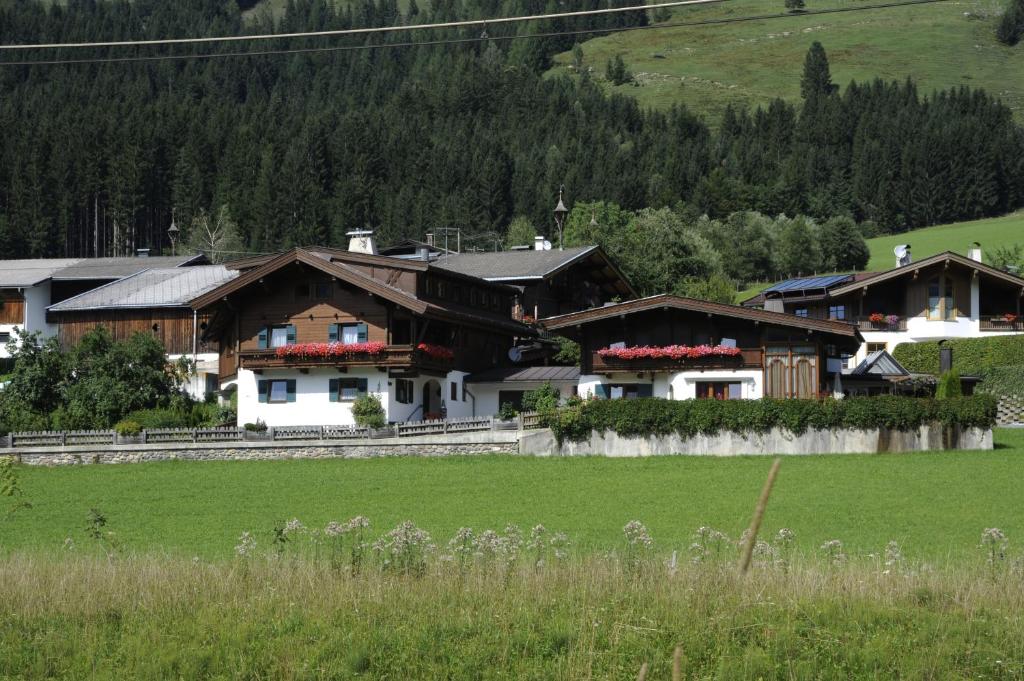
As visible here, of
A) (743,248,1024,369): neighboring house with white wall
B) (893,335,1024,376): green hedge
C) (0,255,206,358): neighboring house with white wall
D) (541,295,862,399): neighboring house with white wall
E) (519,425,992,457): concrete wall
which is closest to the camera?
(519,425,992,457): concrete wall

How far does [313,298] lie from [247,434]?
9673 millimetres

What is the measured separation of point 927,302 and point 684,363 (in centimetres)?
1794

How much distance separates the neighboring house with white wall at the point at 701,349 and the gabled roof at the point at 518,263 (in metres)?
12.1

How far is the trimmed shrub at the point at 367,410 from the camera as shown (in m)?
49.7

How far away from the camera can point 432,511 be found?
A: 3145cm

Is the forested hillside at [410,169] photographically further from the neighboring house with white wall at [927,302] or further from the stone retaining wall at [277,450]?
the stone retaining wall at [277,450]

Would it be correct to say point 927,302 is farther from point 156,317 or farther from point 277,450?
point 156,317

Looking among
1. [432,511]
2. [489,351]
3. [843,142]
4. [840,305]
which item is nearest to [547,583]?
[432,511]

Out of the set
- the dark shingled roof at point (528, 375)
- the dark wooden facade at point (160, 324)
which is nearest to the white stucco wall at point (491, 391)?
the dark shingled roof at point (528, 375)

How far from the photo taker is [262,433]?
45.5m

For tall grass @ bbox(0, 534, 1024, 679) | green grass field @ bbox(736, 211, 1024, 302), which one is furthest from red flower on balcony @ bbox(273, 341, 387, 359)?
green grass field @ bbox(736, 211, 1024, 302)

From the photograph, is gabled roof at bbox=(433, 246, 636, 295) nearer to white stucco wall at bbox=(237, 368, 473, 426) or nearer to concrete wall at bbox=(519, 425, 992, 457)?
white stucco wall at bbox=(237, 368, 473, 426)

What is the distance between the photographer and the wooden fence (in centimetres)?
4384

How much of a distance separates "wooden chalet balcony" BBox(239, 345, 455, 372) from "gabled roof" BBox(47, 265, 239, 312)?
37.6ft
